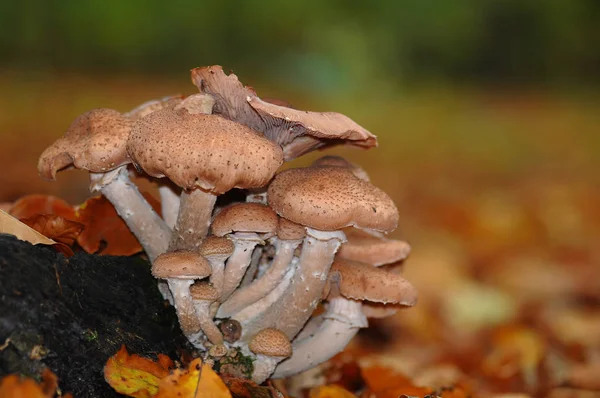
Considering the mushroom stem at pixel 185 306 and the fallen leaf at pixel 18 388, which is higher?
the fallen leaf at pixel 18 388

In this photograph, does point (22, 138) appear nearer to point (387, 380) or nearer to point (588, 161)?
point (387, 380)

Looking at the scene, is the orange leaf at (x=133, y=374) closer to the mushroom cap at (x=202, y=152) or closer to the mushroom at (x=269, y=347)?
the mushroom at (x=269, y=347)

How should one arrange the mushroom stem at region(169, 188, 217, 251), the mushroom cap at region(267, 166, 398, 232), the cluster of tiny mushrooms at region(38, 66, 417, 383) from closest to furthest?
the cluster of tiny mushrooms at region(38, 66, 417, 383) → the mushroom cap at region(267, 166, 398, 232) → the mushroom stem at region(169, 188, 217, 251)

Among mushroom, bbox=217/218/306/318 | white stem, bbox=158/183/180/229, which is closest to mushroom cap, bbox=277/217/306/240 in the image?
mushroom, bbox=217/218/306/318

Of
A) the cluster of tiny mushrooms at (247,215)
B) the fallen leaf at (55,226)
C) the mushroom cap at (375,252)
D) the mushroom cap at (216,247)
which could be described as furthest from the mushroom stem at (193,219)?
the mushroom cap at (375,252)

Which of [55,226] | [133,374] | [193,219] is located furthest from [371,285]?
[55,226]

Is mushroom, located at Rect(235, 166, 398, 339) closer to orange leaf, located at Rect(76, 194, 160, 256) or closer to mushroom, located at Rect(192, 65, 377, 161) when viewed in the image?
mushroom, located at Rect(192, 65, 377, 161)

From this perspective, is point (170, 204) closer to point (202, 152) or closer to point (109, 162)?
point (109, 162)

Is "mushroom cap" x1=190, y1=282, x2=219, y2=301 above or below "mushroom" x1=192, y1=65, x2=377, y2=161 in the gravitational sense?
below

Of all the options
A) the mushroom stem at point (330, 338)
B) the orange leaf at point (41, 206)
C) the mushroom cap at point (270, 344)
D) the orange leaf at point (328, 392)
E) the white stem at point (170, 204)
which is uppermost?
the white stem at point (170, 204)
